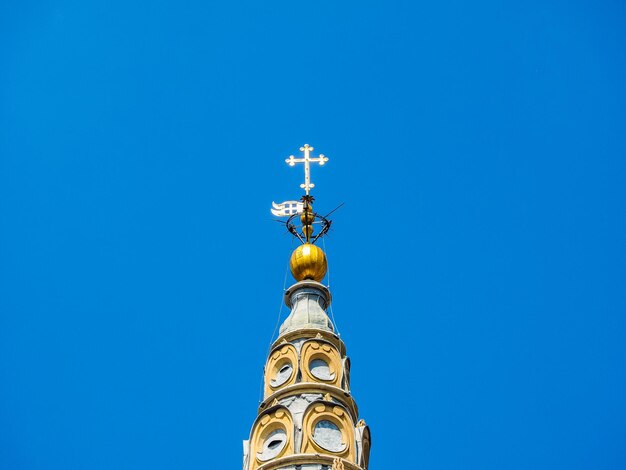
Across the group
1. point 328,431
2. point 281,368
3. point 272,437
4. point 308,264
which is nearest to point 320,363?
point 281,368

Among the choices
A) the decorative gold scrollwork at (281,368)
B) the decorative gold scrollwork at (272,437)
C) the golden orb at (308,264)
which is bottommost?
the decorative gold scrollwork at (272,437)

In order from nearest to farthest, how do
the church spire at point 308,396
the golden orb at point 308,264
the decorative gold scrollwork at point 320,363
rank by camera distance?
the church spire at point 308,396 < the decorative gold scrollwork at point 320,363 < the golden orb at point 308,264

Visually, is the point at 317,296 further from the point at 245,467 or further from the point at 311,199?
the point at 245,467

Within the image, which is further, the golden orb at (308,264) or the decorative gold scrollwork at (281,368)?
the golden orb at (308,264)

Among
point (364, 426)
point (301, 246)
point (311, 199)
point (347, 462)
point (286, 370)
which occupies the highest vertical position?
point (311, 199)


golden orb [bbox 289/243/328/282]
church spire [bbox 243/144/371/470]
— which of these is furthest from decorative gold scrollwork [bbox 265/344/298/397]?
golden orb [bbox 289/243/328/282]

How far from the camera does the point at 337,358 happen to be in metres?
18.4

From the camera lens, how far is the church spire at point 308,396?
1606 centimetres

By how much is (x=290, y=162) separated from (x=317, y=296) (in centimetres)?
399

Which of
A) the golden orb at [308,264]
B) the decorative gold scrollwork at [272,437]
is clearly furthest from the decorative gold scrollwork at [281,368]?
the golden orb at [308,264]

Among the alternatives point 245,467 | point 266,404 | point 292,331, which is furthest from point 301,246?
point 245,467

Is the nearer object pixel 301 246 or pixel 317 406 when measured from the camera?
pixel 317 406

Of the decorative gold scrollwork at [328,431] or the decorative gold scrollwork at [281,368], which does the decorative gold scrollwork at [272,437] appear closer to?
the decorative gold scrollwork at [328,431]

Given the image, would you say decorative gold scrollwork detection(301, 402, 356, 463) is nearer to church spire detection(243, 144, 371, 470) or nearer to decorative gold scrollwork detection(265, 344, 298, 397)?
church spire detection(243, 144, 371, 470)
